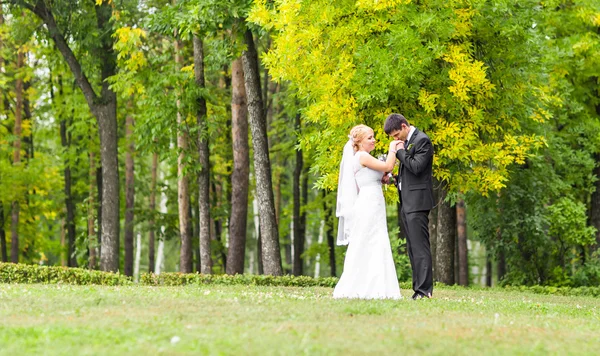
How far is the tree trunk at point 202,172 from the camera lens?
874 inches

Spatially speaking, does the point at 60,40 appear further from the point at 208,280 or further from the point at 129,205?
the point at 208,280

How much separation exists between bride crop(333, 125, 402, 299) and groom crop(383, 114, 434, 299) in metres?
0.22

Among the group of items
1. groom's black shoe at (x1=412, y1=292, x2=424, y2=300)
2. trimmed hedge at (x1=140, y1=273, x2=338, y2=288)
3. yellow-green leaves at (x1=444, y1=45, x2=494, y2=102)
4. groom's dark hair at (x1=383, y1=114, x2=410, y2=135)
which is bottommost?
groom's black shoe at (x1=412, y1=292, x2=424, y2=300)

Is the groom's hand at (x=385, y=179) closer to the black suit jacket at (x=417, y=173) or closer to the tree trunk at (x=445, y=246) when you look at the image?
the black suit jacket at (x=417, y=173)

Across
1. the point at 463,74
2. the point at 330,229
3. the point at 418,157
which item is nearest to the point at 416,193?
the point at 418,157

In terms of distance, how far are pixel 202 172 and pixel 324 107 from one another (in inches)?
249

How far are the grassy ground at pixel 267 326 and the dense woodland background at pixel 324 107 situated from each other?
7401mm

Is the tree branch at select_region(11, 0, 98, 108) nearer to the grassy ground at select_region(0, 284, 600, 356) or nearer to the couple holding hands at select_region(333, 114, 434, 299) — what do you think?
the couple holding hands at select_region(333, 114, 434, 299)

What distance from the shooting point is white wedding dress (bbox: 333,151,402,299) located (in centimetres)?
1157

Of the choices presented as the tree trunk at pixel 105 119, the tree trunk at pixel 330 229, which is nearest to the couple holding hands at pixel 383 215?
the tree trunk at pixel 105 119

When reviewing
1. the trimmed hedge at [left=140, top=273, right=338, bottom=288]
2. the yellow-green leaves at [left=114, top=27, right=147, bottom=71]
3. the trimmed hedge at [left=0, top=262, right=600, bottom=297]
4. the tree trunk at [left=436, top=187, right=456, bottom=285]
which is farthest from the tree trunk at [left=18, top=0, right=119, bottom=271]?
the tree trunk at [left=436, top=187, right=456, bottom=285]

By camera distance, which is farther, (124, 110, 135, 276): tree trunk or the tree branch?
(124, 110, 135, 276): tree trunk

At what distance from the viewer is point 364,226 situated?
11.8 metres

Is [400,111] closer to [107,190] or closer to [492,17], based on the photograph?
[492,17]
